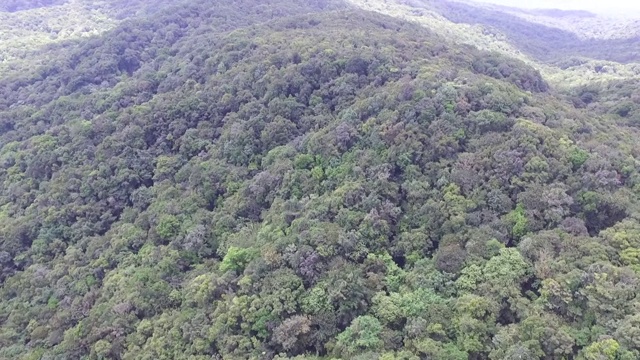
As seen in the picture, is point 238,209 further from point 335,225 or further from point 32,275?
point 32,275

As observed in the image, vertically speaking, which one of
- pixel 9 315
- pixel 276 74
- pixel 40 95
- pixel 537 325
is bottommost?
pixel 9 315

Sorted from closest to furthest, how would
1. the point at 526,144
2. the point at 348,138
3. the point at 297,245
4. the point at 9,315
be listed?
the point at 297,245, the point at 526,144, the point at 9,315, the point at 348,138

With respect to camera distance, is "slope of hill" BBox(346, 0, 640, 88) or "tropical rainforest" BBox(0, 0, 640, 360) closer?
"tropical rainforest" BBox(0, 0, 640, 360)

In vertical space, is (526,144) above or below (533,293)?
above

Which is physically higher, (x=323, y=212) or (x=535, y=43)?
(x=323, y=212)

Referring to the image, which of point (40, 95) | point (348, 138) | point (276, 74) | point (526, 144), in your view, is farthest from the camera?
point (40, 95)

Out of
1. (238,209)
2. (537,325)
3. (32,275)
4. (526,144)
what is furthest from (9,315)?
(526,144)

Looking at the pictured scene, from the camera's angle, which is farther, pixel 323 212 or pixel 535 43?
pixel 535 43

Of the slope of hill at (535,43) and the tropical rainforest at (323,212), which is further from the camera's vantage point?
the slope of hill at (535,43)
